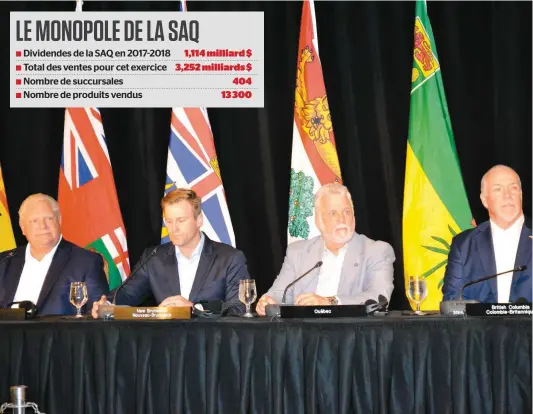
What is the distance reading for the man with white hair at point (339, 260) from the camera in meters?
4.34

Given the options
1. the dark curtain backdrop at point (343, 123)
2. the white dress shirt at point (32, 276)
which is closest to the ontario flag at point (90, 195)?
the dark curtain backdrop at point (343, 123)

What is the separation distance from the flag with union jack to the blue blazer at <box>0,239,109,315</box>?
0.88m

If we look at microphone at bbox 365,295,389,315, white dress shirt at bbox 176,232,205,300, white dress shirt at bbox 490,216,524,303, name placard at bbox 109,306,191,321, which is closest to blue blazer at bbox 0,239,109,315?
white dress shirt at bbox 176,232,205,300

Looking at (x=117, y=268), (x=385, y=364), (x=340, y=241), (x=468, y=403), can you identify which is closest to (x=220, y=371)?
(x=385, y=364)

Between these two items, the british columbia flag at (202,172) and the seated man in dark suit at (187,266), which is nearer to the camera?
the seated man in dark suit at (187,266)

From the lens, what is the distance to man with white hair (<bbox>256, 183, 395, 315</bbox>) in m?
4.34

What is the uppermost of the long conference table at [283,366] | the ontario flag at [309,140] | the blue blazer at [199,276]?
the ontario flag at [309,140]

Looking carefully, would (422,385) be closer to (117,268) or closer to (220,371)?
(220,371)

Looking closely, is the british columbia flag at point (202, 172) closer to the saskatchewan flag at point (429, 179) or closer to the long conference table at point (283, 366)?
Answer: the saskatchewan flag at point (429, 179)

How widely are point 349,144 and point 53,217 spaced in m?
2.01

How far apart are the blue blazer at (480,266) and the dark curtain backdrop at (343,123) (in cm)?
122

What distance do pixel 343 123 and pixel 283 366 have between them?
2757 millimetres

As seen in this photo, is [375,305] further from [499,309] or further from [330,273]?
[330,273]

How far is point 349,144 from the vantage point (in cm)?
581
